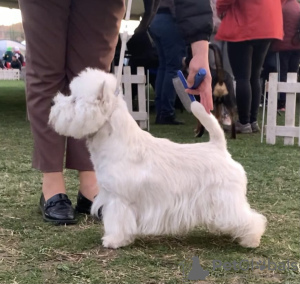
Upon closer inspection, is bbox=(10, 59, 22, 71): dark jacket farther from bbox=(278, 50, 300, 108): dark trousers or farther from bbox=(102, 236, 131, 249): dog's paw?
bbox=(102, 236, 131, 249): dog's paw

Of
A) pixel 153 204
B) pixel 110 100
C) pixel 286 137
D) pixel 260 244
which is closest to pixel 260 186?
pixel 260 244

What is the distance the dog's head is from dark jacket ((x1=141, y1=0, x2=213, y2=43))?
15.7 inches

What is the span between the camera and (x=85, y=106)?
1663 millimetres

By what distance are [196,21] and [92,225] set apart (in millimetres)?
907

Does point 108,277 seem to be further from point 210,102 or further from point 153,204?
point 210,102

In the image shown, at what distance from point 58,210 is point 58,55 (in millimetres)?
643

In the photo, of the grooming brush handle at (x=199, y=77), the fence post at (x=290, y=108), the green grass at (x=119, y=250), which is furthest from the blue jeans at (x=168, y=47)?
the grooming brush handle at (x=199, y=77)

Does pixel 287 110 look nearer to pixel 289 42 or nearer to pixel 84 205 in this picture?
pixel 84 205

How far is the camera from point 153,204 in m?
1.72

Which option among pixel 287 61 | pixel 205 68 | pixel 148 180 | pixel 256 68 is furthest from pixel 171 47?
pixel 148 180

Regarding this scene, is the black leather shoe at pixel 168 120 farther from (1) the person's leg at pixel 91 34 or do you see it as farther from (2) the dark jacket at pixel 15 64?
(2) the dark jacket at pixel 15 64

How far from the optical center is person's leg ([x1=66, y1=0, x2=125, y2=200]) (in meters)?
2.06

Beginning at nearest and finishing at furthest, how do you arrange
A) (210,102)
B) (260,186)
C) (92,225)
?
(210,102), (92,225), (260,186)

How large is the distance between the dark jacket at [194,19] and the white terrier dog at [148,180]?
327 mm
